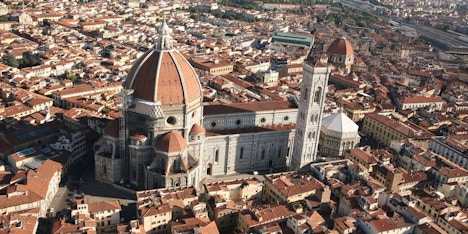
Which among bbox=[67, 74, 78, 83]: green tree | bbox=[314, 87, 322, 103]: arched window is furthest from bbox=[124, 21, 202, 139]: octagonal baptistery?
bbox=[67, 74, 78, 83]: green tree

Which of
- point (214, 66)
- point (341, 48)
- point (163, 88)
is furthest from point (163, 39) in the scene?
point (341, 48)

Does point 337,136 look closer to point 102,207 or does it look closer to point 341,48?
point 102,207

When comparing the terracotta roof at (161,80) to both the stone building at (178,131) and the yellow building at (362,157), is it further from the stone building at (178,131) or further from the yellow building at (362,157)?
the yellow building at (362,157)

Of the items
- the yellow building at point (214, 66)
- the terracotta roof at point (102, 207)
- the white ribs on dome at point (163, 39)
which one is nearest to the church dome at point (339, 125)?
the white ribs on dome at point (163, 39)

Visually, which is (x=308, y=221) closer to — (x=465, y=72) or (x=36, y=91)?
(x=36, y=91)

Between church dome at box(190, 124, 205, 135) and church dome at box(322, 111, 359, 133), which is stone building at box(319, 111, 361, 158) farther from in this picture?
church dome at box(190, 124, 205, 135)

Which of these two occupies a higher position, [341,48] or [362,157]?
[341,48]
